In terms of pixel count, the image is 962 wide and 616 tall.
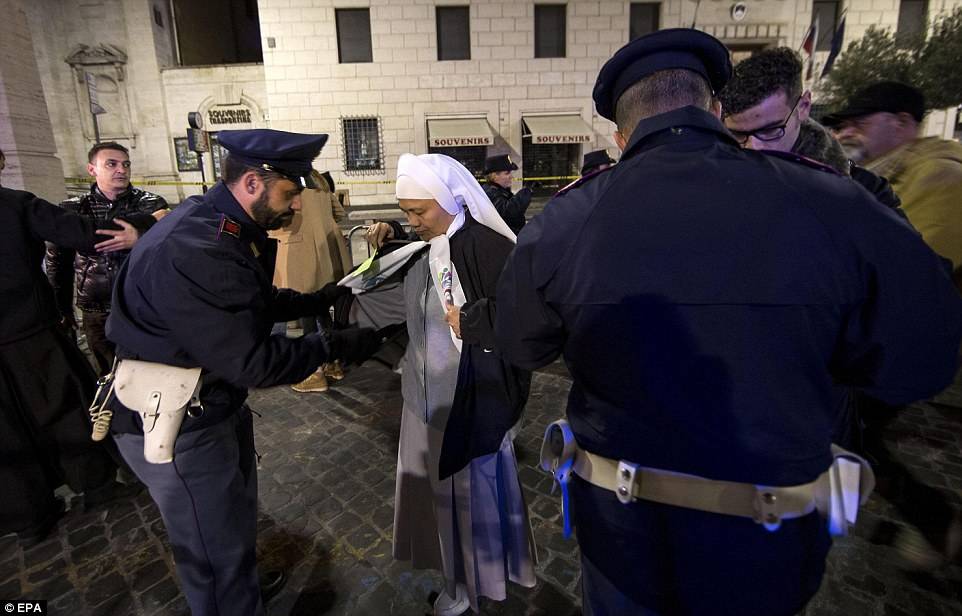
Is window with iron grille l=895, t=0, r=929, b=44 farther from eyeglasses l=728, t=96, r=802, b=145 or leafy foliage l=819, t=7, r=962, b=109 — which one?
eyeglasses l=728, t=96, r=802, b=145

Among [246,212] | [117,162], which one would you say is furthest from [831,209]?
[117,162]

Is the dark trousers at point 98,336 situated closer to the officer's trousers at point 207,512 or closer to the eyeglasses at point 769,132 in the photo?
the officer's trousers at point 207,512

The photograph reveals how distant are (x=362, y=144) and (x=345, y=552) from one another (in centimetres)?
1771

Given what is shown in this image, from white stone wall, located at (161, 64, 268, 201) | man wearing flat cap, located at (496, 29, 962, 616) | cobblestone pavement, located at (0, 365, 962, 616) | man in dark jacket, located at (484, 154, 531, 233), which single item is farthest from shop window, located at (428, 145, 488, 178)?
man wearing flat cap, located at (496, 29, 962, 616)

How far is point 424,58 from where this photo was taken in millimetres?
17734

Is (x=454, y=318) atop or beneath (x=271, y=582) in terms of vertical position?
atop

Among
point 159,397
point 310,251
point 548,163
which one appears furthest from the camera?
point 548,163

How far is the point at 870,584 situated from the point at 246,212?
3.41 m

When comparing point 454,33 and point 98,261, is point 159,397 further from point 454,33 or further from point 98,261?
point 454,33

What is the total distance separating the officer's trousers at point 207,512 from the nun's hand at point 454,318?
1.01 m

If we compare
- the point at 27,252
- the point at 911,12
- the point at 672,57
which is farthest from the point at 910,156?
the point at 911,12

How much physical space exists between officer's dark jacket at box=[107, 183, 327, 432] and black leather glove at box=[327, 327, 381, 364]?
0.35 feet

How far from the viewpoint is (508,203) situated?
619 cm

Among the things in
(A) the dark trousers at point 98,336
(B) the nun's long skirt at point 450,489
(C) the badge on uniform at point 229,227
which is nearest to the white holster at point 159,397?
(C) the badge on uniform at point 229,227
